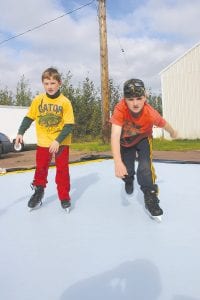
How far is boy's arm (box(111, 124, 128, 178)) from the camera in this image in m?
2.57

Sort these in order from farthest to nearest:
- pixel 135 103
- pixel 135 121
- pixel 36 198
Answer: pixel 36 198
pixel 135 121
pixel 135 103

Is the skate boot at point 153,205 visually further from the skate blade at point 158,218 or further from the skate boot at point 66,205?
the skate boot at point 66,205

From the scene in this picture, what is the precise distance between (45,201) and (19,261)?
163 cm

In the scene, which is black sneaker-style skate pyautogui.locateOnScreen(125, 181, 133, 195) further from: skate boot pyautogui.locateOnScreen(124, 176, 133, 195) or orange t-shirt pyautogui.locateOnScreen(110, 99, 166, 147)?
orange t-shirt pyautogui.locateOnScreen(110, 99, 166, 147)

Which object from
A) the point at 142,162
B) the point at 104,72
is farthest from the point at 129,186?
the point at 104,72

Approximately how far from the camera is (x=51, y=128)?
3.34 metres

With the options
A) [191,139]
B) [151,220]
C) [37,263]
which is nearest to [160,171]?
[151,220]

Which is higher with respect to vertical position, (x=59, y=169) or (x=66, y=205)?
(x=59, y=169)

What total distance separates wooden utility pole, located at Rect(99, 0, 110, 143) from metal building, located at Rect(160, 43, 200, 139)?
5.07 meters

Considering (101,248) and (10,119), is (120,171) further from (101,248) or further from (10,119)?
(10,119)

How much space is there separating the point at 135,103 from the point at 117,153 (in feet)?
1.41

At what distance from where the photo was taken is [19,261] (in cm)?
203

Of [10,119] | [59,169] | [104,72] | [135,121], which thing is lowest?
[59,169]

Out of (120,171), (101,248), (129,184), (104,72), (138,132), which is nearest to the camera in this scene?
(101,248)
